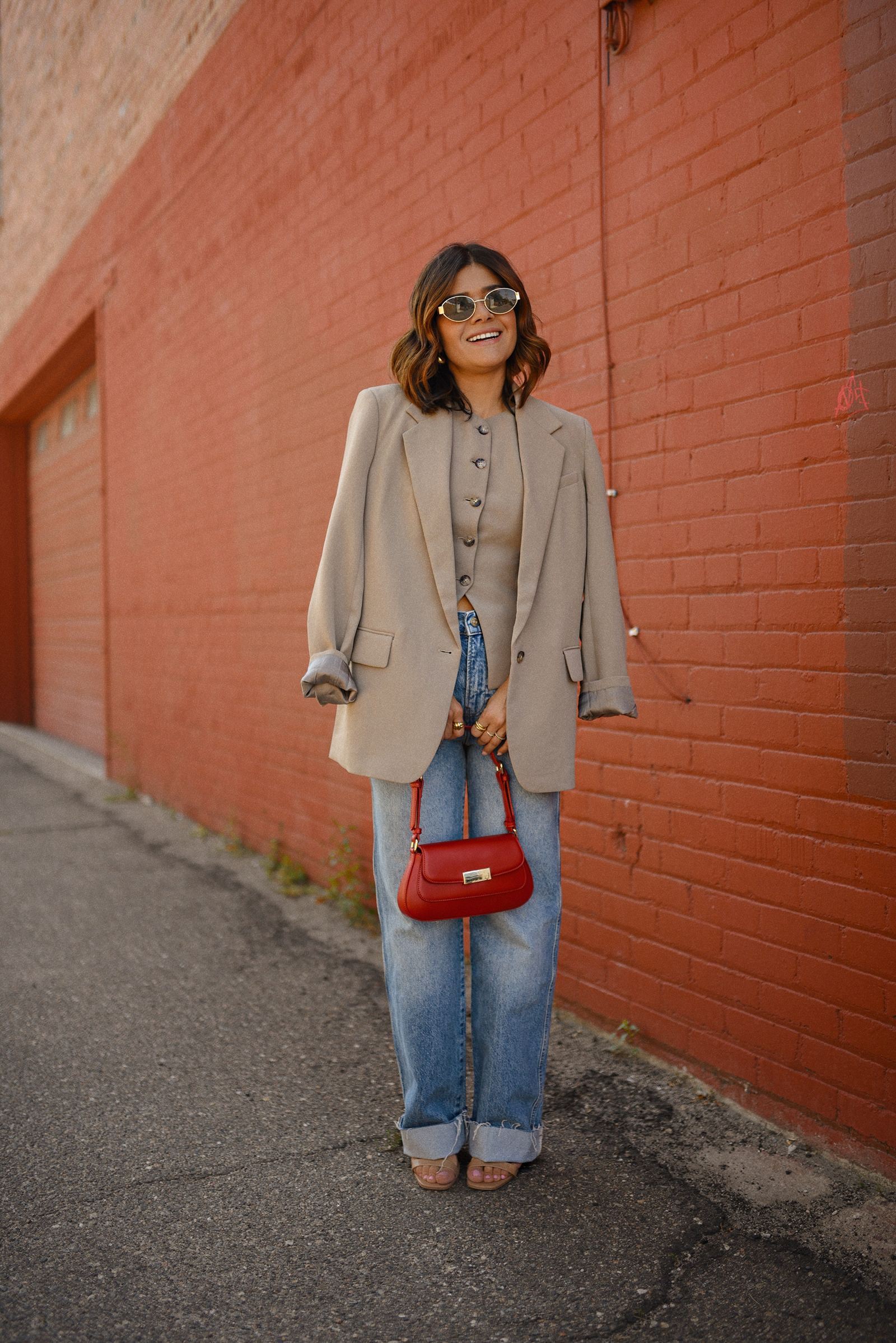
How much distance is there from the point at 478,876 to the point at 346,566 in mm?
742

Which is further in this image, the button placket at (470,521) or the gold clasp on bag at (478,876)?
the button placket at (470,521)

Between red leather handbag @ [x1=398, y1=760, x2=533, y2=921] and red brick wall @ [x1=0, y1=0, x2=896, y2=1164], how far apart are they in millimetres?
796

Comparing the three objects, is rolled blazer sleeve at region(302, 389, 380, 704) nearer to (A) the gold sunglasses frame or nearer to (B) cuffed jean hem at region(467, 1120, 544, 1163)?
(A) the gold sunglasses frame

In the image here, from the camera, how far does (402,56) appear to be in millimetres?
4035

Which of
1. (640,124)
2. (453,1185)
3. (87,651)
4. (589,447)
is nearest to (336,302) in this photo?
(640,124)

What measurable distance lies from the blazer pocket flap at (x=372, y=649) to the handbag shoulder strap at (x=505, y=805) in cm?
27

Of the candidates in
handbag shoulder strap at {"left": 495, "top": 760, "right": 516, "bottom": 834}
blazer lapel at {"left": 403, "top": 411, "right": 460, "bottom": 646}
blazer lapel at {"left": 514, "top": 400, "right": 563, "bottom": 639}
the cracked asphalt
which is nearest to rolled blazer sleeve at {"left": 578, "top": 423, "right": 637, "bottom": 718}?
blazer lapel at {"left": 514, "top": 400, "right": 563, "bottom": 639}

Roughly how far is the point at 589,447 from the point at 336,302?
2.63 m

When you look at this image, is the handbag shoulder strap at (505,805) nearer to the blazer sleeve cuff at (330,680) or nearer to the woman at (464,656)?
the woman at (464,656)

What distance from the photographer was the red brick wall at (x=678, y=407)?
243 cm

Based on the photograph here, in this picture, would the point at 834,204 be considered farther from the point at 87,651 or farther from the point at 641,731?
the point at 87,651

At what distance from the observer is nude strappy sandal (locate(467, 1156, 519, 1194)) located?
2.29m

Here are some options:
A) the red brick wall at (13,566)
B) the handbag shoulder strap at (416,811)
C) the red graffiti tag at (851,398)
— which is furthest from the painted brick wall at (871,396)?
the red brick wall at (13,566)

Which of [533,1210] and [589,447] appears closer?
[533,1210]
